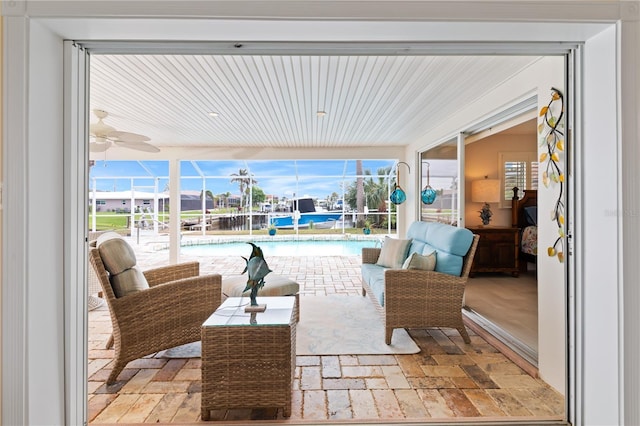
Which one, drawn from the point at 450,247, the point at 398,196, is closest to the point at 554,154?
the point at 450,247

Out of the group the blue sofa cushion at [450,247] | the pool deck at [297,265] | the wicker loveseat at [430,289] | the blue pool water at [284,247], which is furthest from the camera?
the blue pool water at [284,247]

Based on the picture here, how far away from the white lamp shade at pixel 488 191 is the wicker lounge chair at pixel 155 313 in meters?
4.29

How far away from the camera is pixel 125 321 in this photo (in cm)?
211

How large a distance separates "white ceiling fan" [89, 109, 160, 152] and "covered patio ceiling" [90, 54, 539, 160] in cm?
30

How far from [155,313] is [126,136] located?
2.23 m

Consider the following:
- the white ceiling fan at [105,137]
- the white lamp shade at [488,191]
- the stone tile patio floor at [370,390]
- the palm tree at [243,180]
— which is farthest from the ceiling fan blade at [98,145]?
the palm tree at [243,180]

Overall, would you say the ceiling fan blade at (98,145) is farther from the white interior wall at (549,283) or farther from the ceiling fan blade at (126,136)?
the white interior wall at (549,283)

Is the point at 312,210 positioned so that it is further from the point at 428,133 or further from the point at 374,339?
the point at 374,339

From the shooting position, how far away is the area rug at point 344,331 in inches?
102

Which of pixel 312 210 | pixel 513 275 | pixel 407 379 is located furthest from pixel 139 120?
pixel 312 210

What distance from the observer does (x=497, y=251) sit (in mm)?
4918

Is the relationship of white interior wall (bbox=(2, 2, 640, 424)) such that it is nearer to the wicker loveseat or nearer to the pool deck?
the wicker loveseat

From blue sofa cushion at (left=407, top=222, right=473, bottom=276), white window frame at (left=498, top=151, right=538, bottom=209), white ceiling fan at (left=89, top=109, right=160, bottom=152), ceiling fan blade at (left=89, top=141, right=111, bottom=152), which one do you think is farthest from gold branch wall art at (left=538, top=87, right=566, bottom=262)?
ceiling fan blade at (left=89, top=141, right=111, bottom=152)

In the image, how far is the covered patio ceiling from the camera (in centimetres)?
252
